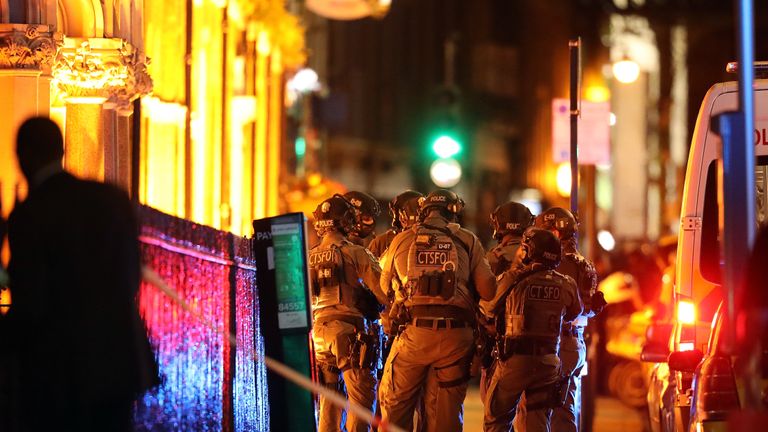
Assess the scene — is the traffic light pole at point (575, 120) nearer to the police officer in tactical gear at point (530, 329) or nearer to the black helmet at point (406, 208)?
the black helmet at point (406, 208)

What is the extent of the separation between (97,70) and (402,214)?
3869 mm

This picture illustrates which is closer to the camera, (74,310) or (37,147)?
(74,310)

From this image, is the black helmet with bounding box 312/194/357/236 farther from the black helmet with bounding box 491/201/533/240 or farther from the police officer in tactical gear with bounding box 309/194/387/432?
the black helmet with bounding box 491/201/533/240

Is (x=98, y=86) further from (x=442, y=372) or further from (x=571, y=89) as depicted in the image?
(x=442, y=372)

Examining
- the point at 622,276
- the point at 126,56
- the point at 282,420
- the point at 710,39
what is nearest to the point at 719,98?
the point at 282,420

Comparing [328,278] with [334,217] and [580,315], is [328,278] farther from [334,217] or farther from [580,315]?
[580,315]

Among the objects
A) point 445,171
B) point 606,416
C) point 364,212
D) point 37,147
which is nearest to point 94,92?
point 364,212

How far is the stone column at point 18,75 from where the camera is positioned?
13.6 metres

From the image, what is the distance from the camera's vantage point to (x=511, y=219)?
13.0m

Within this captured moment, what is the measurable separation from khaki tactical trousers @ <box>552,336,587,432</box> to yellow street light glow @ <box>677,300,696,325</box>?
1067mm

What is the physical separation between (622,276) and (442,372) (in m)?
12.0

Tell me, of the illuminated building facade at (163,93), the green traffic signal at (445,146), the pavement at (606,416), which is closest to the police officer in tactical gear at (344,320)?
the illuminated building facade at (163,93)

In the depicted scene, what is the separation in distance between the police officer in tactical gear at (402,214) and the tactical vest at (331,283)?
25.7 inches

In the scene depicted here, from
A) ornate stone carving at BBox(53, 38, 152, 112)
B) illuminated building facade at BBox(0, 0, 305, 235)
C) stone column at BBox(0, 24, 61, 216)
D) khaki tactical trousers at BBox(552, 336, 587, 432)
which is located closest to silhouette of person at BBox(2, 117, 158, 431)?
illuminated building facade at BBox(0, 0, 305, 235)
